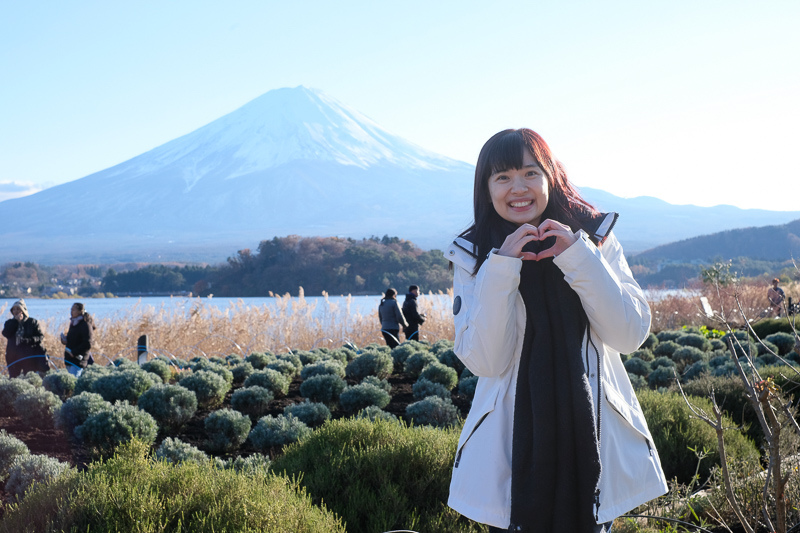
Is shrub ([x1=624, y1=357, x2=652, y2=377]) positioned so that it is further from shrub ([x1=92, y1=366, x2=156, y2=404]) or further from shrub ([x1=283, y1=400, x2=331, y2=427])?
shrub ([x1=92, y1=366, x2=156, y2=404])

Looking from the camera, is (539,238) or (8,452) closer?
(539,238)

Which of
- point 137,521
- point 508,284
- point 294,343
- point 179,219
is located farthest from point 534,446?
point 179,219

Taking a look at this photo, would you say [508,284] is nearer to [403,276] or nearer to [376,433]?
[376,433]

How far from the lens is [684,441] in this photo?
4.35 metres

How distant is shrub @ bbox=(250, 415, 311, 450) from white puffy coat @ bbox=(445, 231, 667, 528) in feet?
9.23

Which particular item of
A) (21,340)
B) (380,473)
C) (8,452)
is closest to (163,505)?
(380,473)

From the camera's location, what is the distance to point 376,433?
12.5 ft

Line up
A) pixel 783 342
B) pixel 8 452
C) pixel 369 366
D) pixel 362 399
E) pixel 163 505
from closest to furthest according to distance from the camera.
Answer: pixel 163 505 < pixel 8 452 < pixel 362 399 < pixel 369 366 < pixel 783 342

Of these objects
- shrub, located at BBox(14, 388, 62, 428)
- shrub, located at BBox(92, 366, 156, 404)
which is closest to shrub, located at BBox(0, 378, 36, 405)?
shrub, located at BBox(14, 388, 62, 428)

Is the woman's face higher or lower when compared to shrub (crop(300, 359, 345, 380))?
higher

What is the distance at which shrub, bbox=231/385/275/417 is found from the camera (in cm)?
545

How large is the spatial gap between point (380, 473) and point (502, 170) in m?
1.96

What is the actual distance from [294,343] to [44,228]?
146 m

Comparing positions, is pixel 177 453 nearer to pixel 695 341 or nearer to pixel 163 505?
pixel 163 505
